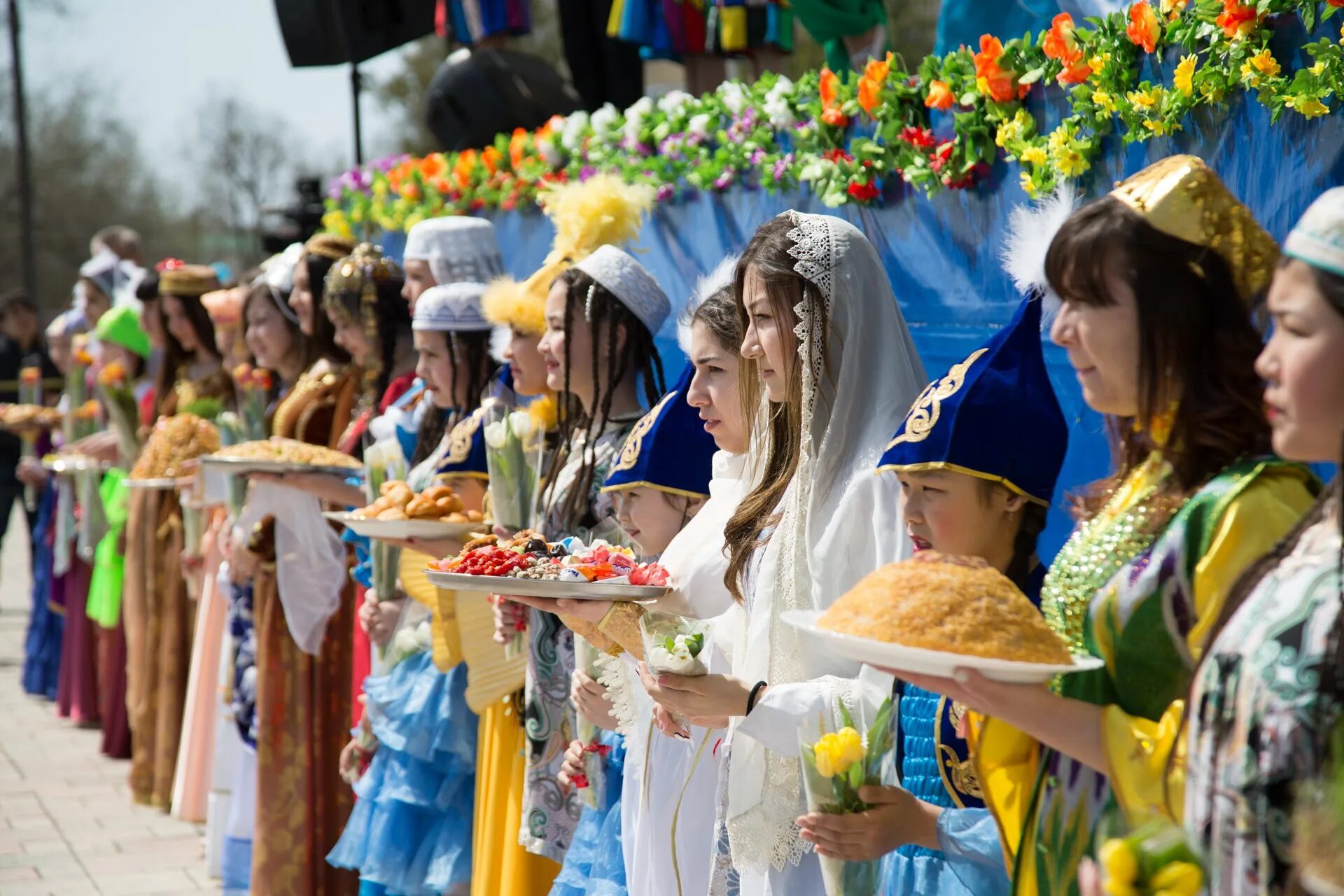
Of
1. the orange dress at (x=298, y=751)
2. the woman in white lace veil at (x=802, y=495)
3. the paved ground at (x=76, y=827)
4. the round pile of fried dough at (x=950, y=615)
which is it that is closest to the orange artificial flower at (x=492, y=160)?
the orange dress at (x=298, y=751)

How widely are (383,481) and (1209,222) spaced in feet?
10.2

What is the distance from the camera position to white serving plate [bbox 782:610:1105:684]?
1.75 m

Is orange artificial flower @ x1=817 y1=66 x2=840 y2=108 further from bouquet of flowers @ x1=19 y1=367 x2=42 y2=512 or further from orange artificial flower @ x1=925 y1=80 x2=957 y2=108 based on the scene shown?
bouquet of flowers @ x1=19 y1=367 x2=42 y2=512

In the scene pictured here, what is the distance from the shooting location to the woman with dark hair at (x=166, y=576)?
695cm

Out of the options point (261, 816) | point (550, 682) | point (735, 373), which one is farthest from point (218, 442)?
point (735, 373)

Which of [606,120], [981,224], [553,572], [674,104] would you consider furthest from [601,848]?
[606,120]

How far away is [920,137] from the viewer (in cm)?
350

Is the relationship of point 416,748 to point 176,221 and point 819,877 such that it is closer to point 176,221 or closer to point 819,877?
point 819,877

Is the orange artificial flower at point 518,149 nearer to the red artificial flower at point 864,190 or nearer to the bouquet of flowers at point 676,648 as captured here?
the red artificial flower at point 864,190

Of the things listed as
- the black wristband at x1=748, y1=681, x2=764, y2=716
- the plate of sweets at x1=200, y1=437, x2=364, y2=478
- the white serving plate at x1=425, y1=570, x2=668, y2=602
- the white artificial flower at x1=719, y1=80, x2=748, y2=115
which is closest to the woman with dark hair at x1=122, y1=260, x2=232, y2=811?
the plate of sweets at x1=200, y1=437, x2=364, y2=478

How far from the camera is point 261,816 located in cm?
516

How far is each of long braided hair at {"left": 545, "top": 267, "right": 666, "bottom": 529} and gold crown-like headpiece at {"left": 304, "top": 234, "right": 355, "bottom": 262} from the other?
217cm

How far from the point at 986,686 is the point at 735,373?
1.35m

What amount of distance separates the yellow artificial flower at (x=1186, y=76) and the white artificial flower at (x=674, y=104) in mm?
2379
